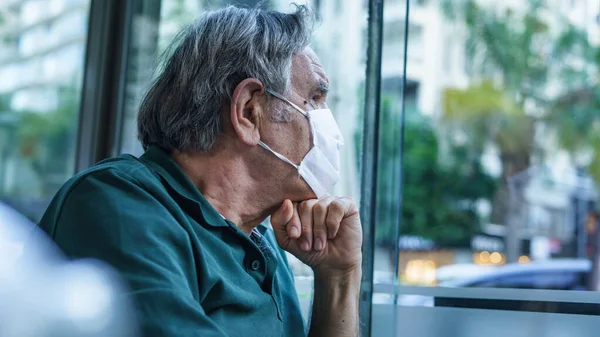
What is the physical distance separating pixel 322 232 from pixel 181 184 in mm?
317

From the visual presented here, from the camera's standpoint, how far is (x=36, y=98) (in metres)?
3.80

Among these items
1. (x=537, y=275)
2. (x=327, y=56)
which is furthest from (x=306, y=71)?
(x=537, y=275)

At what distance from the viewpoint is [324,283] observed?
5.15ft

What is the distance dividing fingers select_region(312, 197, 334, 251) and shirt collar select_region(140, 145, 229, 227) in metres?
0.22

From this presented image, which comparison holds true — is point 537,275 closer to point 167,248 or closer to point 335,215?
Answer: point 335,215

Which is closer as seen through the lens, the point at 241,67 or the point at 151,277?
the point at 151,277

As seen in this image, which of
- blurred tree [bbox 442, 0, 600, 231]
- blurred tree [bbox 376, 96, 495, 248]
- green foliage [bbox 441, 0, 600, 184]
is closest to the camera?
green foliage [bbox 441, 0, 600, 184]

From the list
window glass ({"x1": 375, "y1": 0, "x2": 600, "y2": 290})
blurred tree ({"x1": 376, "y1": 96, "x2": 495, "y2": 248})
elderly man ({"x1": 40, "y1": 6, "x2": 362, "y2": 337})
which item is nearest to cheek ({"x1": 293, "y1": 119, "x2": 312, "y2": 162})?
elderly man ({"x1": 40, "y1": 6, "x2": 362, "y2": 337})

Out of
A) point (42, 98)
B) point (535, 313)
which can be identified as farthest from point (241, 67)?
point (42, 98)

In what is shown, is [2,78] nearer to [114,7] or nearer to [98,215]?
[114,7]

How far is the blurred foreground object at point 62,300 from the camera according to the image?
3.64 feet

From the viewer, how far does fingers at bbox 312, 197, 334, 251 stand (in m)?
1.51

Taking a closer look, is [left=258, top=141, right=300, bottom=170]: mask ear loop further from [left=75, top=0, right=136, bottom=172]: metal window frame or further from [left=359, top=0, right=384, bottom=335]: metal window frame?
[left=75, top=0, right=136, bottom=172]: metal window frame

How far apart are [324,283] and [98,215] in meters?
0.56
